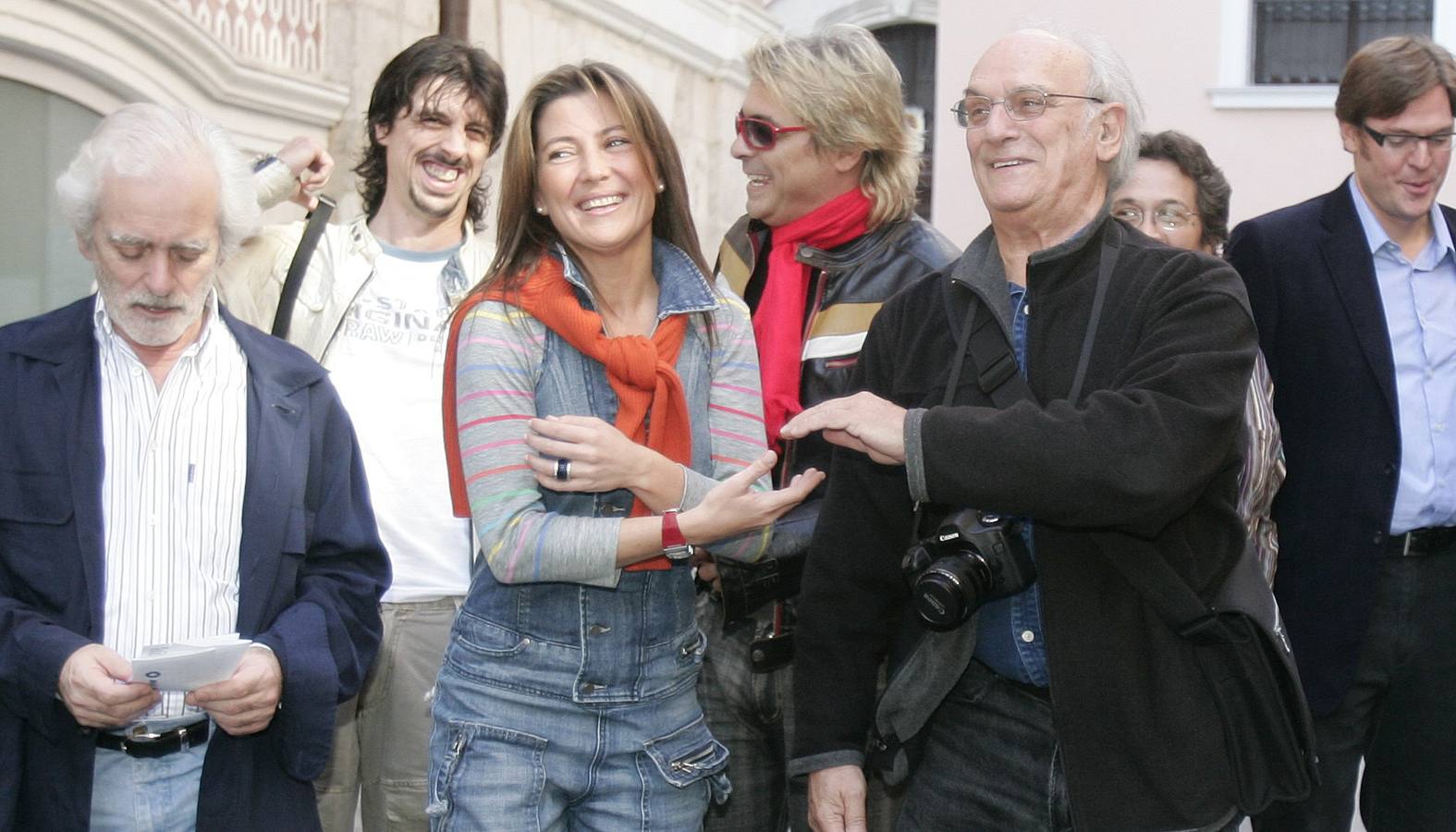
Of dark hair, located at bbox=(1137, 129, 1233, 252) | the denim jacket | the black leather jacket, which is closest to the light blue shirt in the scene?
dark hair, located at bbox=(1137, 129, 1233, 252)

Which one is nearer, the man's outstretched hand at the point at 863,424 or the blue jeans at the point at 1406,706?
the man's outstretched hand at the point at 863,424

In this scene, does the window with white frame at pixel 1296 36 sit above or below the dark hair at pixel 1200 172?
above

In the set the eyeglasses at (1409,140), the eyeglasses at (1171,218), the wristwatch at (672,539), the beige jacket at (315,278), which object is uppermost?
the eyeglasses at (1409,140)

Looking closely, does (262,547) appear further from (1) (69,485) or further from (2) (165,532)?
(1) (69,485)

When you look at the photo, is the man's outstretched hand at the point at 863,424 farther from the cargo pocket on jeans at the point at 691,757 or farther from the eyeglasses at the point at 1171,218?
the eyeglasses at the point at 1171,218

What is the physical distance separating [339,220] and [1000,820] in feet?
19.0

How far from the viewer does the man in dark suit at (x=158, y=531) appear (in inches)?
109

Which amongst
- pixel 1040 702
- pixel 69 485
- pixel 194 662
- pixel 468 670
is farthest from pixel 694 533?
pixel 69 485

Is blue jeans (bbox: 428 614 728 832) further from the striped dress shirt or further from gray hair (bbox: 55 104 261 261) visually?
gray hair (bbox: 55 104 261 261)

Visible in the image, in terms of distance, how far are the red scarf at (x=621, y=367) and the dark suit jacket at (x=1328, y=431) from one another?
194cm

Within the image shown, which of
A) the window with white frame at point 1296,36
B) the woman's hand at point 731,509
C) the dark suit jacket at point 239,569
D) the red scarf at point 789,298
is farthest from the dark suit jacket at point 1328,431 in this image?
the window with white frame at point 1296,36

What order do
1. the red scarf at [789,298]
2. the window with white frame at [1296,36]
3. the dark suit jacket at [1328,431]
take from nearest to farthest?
the red scarf at [789,298] → the dark suit jacket at [1328,431] → the window with white frame at [1296,36]

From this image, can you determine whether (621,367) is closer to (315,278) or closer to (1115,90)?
(1115,90)

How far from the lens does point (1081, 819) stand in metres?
2.72
